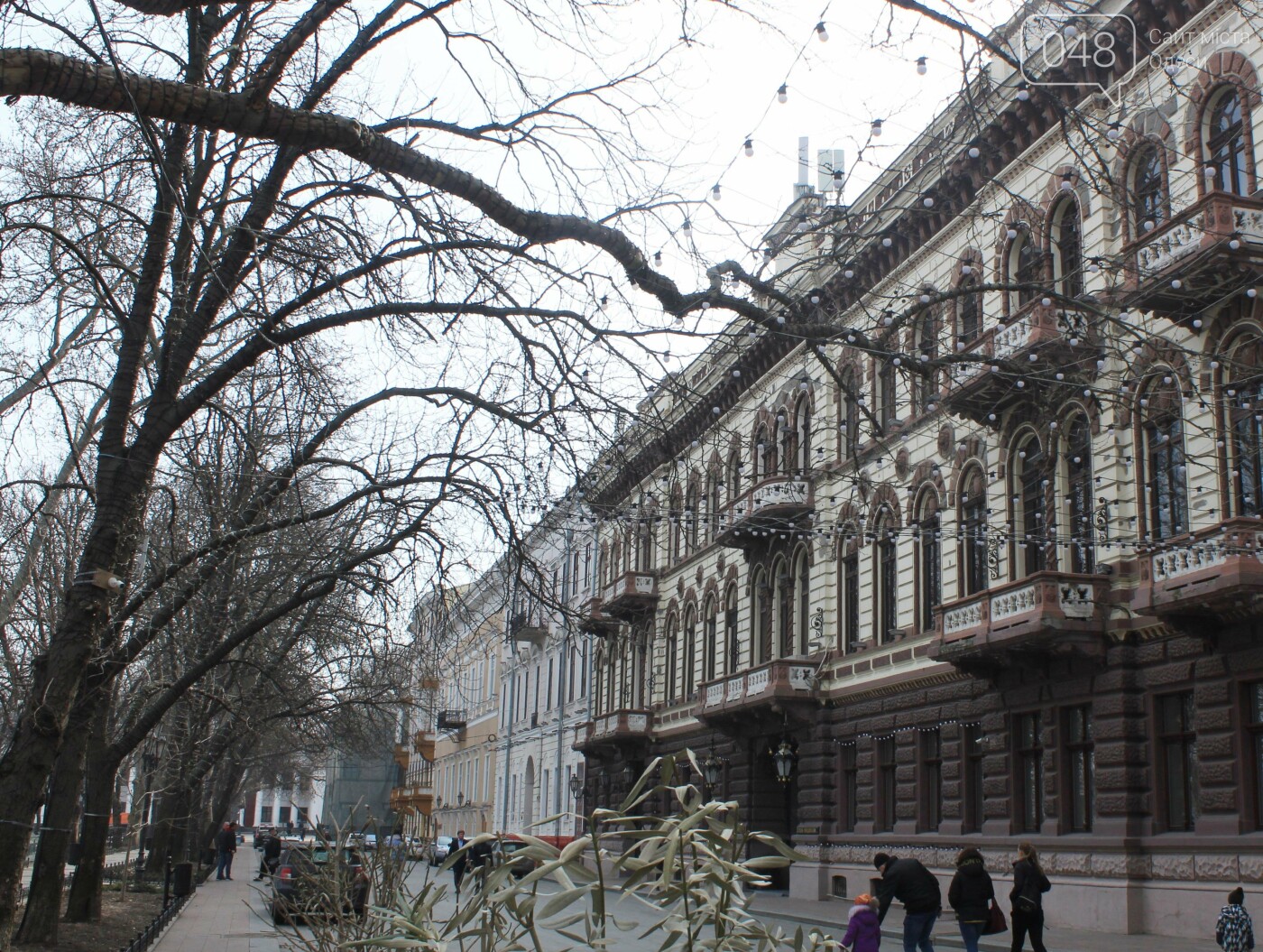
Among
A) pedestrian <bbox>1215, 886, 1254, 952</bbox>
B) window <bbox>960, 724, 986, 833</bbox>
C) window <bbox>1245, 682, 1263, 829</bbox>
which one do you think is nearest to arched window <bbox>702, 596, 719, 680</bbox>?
window <bbox>960, 724, 986, 833</bbox>

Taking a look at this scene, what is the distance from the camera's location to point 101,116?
1234cm

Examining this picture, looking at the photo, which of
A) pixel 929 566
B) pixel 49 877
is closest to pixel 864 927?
pixel 49 877

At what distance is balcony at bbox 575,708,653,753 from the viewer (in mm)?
44531

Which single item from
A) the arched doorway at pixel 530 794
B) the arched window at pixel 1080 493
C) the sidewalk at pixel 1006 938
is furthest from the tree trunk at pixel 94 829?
the arched doorway at pixel 530 794

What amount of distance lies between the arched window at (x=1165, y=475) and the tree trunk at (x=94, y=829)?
53.1 ft

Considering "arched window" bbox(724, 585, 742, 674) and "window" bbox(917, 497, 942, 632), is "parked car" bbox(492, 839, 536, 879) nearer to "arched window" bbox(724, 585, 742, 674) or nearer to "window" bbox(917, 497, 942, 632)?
"window" bbox(917, 497, 942, 632)

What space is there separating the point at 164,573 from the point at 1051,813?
15264 mm

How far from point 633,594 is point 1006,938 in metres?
26.7

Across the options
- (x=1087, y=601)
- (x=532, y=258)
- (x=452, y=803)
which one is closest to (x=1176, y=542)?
(x=1087, y=601)

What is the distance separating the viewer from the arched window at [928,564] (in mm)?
27516

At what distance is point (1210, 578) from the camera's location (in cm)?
1831

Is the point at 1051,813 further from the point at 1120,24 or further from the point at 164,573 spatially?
the point at 164,573

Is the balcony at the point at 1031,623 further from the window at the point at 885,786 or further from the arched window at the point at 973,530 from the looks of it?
the window at the point at 885,786

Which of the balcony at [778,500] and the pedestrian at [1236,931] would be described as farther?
the balcony at [778,500]
